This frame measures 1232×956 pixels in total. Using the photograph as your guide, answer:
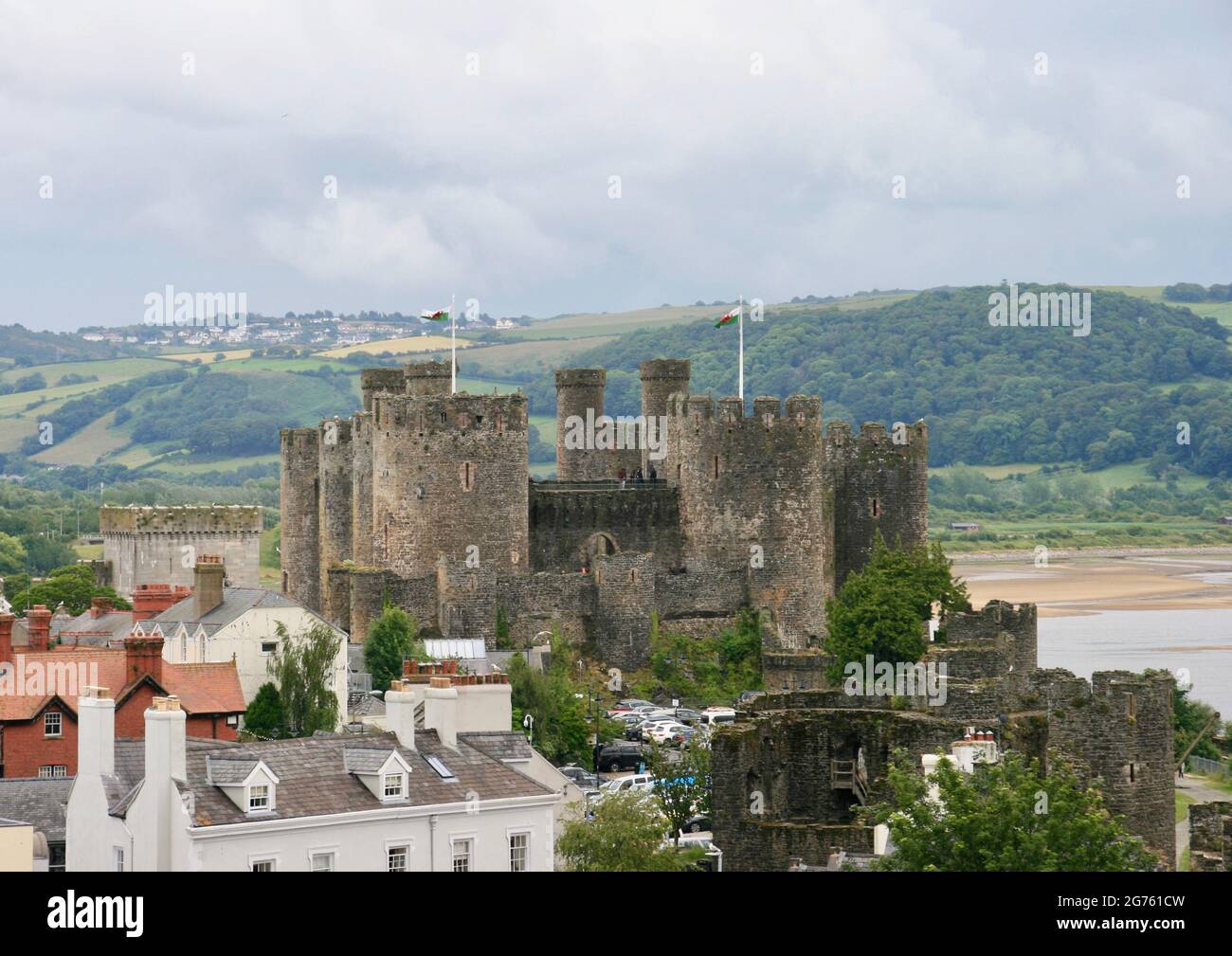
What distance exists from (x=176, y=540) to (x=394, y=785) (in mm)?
50857

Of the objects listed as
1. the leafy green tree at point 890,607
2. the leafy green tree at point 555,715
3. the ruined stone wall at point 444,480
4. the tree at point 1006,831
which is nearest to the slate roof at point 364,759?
the tree at point 1006,831

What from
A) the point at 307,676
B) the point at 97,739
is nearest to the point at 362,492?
the point at 307,676

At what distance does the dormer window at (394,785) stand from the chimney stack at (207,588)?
85.5 ft

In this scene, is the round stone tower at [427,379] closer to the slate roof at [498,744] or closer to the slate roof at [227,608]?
the slate roof at [227,608]

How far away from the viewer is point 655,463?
6438 centimetres

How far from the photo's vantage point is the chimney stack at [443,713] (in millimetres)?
29303

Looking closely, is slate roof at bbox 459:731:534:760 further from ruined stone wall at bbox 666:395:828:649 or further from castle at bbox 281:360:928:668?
ruined stone wall at bbox 666:395:828:649

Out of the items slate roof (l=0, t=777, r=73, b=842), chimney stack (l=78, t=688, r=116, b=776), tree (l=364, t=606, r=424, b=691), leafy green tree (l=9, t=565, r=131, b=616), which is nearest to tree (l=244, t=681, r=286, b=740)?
tree (l=364, t=606, r=424, b=691)

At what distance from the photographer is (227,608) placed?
51.7 meters

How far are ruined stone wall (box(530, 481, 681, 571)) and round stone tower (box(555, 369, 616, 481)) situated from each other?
3.86 metres

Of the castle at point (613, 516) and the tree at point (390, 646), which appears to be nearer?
the tree at point (390, 646)

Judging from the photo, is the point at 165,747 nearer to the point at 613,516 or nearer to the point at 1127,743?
the point at 1127,743
